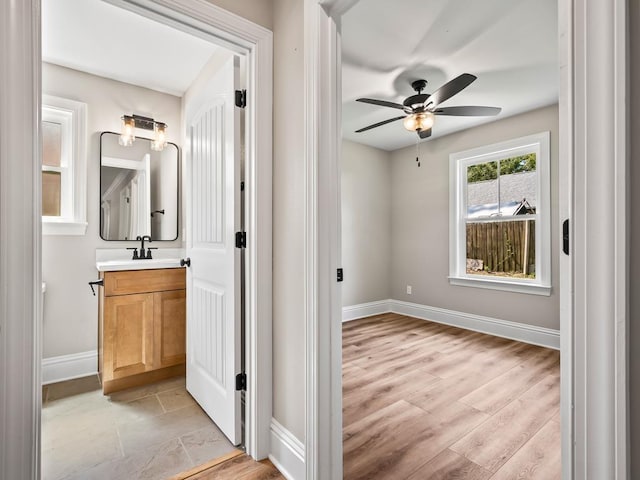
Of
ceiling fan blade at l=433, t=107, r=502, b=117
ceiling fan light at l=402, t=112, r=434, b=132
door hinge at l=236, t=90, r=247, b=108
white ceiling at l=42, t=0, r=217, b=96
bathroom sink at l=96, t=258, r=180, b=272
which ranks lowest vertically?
bathroom sink at l=96, t=258, r=180, b=272

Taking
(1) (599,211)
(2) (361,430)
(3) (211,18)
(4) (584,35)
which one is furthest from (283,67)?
(2) (361,430)

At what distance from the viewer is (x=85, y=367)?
8.36ft

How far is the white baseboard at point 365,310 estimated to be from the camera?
4.32 meters

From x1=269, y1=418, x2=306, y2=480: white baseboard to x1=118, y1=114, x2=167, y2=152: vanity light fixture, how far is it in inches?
98.5

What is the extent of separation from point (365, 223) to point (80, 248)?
331 cm

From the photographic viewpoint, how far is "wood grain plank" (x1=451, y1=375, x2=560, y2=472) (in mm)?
1644

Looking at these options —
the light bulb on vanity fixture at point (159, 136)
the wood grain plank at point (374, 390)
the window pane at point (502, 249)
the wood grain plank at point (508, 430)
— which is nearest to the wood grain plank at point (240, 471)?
the wood grain plank at point (374, 390)

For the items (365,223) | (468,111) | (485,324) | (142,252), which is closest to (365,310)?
(365,223)

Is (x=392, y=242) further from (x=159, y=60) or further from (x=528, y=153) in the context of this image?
(x=159, y=60)

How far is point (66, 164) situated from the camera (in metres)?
2.57

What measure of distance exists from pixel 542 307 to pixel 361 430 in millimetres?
2610

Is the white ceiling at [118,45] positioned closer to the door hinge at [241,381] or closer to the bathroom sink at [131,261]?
the bathroom sink at [131,261]

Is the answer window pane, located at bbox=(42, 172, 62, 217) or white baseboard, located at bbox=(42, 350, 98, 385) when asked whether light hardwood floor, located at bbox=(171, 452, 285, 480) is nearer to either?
white baseboard, located at bbox=(42, 350, 98, 385)

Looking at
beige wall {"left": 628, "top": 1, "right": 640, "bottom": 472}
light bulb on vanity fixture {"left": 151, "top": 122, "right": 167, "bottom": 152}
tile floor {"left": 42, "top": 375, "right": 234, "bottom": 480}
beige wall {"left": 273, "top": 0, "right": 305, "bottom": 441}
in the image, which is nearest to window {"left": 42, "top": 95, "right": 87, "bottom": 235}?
light bulb on vanity fixture {"left": 151, "top": 122, "right": 167, "bottom": 152}
